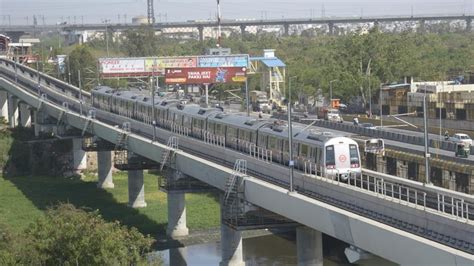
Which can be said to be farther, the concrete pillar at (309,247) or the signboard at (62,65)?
the signboard at (62,65)

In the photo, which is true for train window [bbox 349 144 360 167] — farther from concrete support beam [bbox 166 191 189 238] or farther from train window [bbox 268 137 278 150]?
concrete support beam [bbox 166 191 189 238]

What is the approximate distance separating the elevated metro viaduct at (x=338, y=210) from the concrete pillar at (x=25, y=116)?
40520mm

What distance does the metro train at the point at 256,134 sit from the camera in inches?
1309

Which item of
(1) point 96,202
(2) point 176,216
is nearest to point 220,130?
(2) point 176,216

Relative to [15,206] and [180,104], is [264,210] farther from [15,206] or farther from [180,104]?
→ [15,206]

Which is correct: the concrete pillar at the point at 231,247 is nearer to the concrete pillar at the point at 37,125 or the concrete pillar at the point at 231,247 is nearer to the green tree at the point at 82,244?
the green tree at the point at 82,244

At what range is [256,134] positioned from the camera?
40.6 metres

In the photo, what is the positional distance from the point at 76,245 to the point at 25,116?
2670 inches

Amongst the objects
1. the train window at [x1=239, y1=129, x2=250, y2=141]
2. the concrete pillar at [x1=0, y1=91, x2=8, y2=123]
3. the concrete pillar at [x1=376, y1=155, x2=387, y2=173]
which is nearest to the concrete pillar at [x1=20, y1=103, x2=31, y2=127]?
the concrete pillar at [x1=0, y1=91, x2=8, y2=123]

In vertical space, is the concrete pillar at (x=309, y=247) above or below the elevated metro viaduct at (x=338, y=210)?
below

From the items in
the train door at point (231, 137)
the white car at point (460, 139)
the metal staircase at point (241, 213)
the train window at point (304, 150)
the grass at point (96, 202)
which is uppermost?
the train window at point (304, 150)

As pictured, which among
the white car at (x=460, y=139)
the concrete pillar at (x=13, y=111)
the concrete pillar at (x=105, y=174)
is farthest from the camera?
the concrete pillar at (x=13, y=111)

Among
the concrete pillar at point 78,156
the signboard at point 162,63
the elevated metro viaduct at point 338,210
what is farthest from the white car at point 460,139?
the signboard at point 162,63

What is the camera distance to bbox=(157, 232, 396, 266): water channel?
45.0 meters
